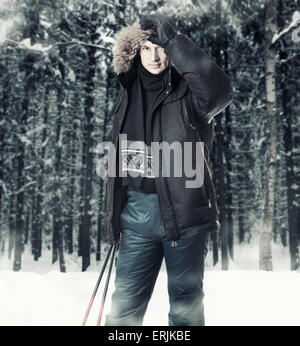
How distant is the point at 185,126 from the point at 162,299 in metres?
4.00

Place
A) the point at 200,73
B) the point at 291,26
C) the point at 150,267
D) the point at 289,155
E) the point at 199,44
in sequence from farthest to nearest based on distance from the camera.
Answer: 1. the point at 289,155
2. the point at 199,44
3. the point at 291,26
4. the point at 150,267
5. the point at 200,73

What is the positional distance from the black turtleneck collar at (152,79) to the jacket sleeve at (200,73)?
37 cm

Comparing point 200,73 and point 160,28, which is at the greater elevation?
point 160,28

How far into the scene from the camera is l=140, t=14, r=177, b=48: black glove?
98.4 inches

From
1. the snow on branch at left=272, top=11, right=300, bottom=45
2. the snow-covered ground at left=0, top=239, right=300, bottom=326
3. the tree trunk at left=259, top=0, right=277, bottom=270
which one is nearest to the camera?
the snow-covered ground at left=0, top=239, right=300, bottom=326

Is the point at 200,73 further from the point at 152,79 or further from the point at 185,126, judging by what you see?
the point at 152,79

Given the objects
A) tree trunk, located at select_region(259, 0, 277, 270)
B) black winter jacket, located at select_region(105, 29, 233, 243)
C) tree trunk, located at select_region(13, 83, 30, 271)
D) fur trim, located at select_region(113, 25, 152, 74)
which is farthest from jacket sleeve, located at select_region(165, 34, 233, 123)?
tree trunk, located at select_region(13, 83, 30, 271)

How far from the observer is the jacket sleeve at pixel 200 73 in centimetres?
234

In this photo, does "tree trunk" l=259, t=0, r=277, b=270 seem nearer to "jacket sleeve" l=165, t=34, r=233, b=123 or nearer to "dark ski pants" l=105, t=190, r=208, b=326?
"dark ski pants" l=105, t=190, r=208, b=326

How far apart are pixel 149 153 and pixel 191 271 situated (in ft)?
3.22

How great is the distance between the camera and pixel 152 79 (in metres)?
2.85

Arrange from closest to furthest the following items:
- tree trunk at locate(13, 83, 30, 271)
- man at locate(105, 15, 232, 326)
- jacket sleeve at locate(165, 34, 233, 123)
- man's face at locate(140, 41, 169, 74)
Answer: jacket sleeve at locate(165, 34, 233, 123) → man at locate(105, 15, 232, 326) → man's face at locate(140, 41, 169, 74) → tree trunk at locate(13, 83, 30, 271)
